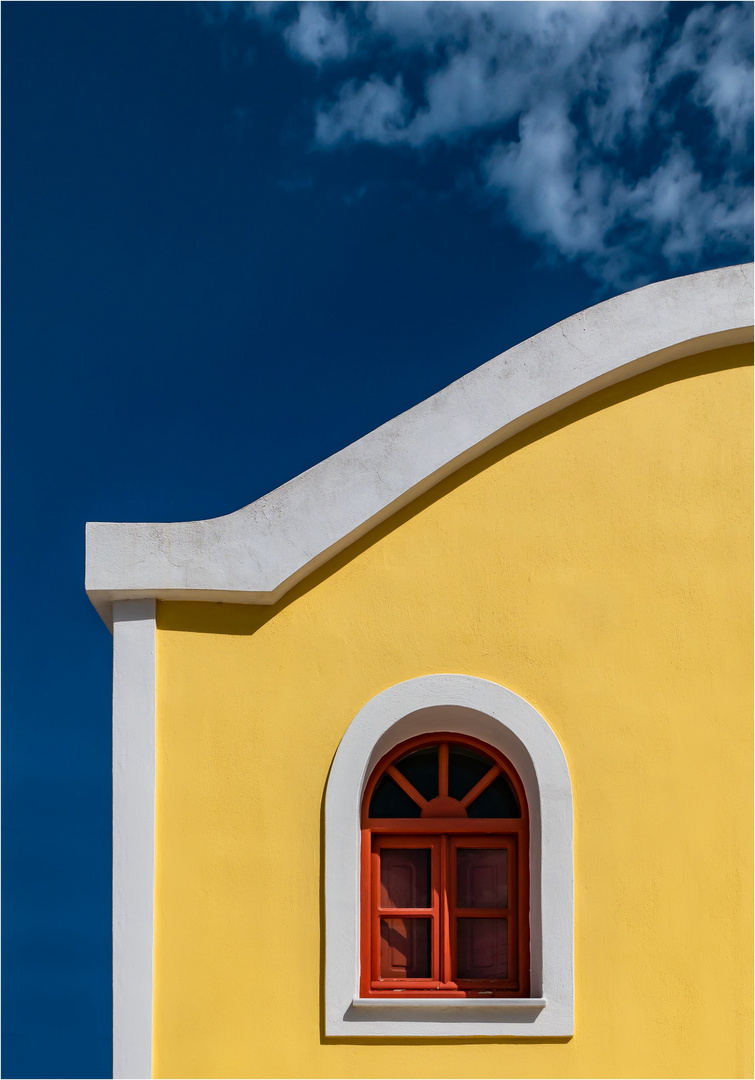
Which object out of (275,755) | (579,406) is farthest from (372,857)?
(579,406)

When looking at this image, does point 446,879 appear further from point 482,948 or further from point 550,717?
point 550,717

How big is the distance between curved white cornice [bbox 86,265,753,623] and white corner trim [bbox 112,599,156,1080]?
10.9 inches

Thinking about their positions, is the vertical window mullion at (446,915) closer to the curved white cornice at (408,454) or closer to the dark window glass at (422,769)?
the dark window glass at (422,769)

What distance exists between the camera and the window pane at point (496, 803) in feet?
17.5

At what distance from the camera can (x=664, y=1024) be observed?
4914mm

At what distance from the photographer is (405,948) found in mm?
5238

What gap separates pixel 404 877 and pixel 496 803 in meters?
0.64

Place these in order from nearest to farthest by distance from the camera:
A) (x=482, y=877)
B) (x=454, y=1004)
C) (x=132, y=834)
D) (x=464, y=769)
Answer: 1. (x=454, y=1004)
2. (x=132, y=834)
3. (x=482, y=877)
4. (x=464, y=769)

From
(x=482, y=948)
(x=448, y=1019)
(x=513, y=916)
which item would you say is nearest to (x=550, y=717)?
(x=513, y=916)

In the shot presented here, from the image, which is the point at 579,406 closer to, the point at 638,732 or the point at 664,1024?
the point at 638,732

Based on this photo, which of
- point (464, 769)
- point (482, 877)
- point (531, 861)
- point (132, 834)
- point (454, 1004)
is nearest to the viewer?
point (454, 1004)

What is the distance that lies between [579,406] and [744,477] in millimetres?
993

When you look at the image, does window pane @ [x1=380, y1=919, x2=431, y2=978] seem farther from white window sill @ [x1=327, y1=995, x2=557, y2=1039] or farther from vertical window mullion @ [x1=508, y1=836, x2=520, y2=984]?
vertical window mullion @ [x1=508, y1=836, x2=520, y2=984]

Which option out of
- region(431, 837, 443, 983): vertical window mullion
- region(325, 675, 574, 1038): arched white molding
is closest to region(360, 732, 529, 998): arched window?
region(431, 837, 443, 983): vertical window mullion
